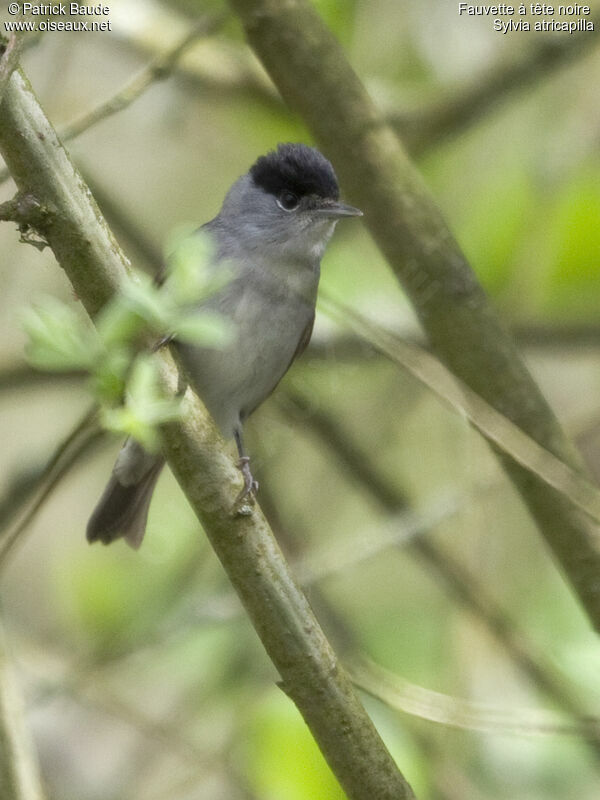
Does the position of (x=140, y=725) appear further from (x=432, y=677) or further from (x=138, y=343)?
(x=138, y=343)

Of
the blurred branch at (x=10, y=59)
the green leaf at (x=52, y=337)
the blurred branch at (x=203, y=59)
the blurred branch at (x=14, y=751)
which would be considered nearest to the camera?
the green leaf at (x=52, y=337)

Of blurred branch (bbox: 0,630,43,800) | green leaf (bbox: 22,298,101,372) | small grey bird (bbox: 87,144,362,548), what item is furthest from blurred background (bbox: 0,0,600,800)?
green leaf (bbox: 22,298,101,372)

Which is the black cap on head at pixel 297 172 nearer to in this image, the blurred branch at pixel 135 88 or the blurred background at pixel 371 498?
the blurred background at pixel 371 498

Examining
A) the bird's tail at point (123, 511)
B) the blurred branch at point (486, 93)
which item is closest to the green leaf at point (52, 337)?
the bird's tail at point (123, 511)

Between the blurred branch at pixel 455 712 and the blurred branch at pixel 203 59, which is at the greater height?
the blurred branch at pixel 203 59

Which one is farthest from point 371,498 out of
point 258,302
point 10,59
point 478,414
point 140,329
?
point 140,329

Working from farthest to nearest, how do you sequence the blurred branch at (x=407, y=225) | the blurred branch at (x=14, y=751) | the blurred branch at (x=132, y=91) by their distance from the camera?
1. the blurred branch at (x=407, y=225)
2. the blurred branch at (x=132, y=91)
3. the blurred branch at (x=14, y=751)

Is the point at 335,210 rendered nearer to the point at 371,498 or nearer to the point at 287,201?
the point at 287,201

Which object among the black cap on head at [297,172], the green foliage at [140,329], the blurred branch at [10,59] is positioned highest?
the black cap on head at [297,172]
